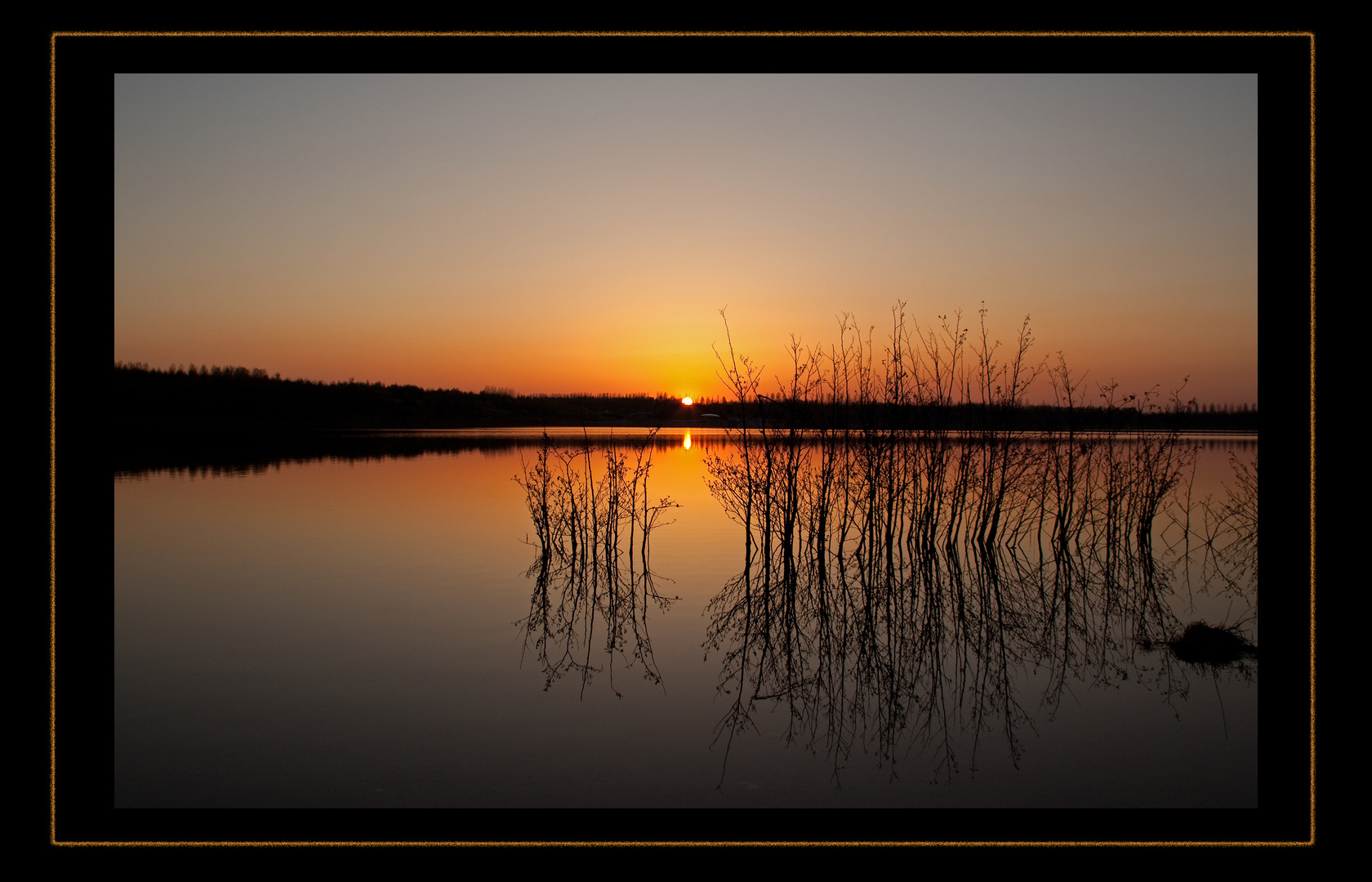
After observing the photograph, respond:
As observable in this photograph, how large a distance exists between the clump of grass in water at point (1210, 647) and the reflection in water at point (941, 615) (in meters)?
0.06

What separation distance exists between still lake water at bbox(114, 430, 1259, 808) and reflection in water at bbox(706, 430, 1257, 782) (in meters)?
0.04

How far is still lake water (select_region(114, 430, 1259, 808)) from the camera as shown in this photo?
15.9ft

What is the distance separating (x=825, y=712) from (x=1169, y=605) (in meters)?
5.76

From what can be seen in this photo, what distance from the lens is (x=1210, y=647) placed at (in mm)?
7402

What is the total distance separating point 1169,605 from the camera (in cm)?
948

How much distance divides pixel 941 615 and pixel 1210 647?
241 cm
